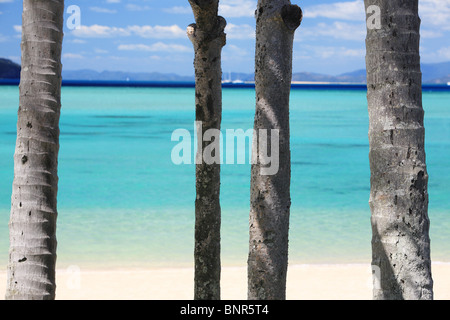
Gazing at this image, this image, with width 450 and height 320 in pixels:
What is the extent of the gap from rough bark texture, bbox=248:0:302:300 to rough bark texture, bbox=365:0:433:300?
2.85 feet

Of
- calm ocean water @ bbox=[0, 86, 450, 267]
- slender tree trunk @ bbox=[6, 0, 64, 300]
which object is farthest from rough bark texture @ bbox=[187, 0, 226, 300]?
calm ocean water @ bbox=[0, 86, 450, 267]

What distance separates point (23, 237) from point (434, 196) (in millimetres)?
20087

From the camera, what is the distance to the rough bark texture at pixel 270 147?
16.0 ft

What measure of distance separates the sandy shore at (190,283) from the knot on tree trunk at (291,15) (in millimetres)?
5883

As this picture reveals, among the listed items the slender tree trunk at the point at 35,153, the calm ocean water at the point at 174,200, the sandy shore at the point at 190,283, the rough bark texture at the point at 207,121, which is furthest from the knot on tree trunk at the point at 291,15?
the calm ocean water at the point at 174,200

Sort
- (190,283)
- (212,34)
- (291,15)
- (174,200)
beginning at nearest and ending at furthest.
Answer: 1. (291,15)
2. (212,34)
3. (190,283)
4. (174,200)

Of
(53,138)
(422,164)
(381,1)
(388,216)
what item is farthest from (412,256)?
(53,138)

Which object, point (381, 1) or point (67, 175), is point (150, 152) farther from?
point (381, 1)

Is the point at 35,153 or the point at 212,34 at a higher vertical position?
the point at 212,34

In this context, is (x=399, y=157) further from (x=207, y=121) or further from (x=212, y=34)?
(x=212, y=34)

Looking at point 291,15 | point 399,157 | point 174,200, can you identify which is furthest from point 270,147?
point 174,200

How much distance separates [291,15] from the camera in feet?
15.8

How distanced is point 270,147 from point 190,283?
261 inches

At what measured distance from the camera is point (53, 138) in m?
4.25
